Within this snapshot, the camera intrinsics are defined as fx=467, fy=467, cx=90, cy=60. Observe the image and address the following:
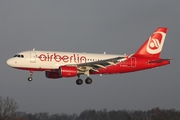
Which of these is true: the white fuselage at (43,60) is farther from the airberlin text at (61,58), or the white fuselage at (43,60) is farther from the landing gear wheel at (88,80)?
the landing gear wheel at (88,80)

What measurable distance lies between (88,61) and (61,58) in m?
4.41

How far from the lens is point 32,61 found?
6506 centimetres

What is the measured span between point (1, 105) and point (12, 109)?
10.8 ft

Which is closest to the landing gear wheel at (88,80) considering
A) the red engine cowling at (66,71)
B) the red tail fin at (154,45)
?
the red engine cowling at (66,71)

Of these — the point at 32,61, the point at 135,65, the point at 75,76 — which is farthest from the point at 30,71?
the point at 135,65

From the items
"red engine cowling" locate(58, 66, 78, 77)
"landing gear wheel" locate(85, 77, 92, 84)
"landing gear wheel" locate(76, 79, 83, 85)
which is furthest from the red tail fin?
"red engine cowling" locate(58, 66, 78, 77)

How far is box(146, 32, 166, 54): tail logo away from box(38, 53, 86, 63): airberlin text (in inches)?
500

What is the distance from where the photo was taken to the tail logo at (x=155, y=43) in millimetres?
75100

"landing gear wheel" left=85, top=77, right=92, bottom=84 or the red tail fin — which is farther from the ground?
the red tail fin

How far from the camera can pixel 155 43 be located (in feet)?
250

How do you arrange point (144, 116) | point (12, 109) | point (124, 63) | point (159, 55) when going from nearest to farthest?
point (124, 63) → point (159, 55) → point (12, 109) → point (144, 116)

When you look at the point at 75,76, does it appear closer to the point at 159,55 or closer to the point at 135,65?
the point at 135,65

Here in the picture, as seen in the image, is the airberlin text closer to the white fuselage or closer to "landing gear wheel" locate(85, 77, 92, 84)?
the white fuselage

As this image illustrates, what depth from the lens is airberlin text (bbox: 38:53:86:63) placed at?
6556cm
